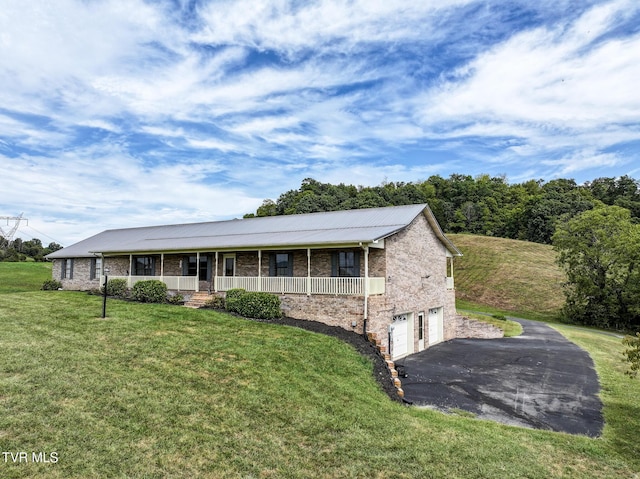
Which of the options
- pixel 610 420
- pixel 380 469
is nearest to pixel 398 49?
pixel 610 420

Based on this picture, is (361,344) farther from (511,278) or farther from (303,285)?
(511,278)

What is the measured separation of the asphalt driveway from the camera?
410 inches

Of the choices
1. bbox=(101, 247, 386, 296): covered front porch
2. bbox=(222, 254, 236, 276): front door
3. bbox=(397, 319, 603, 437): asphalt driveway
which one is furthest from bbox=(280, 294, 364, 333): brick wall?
bbox=(222, 254, 236, 276): front door

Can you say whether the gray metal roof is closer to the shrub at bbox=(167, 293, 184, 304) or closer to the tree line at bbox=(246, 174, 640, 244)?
the shrub at bbox=(167, 293, 184, 304)

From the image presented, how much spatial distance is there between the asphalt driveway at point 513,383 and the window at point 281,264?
21.5 feet

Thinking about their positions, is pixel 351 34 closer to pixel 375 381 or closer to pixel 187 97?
pixel 187 97

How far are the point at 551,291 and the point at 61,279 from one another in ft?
153

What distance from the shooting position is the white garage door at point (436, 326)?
2156 cm

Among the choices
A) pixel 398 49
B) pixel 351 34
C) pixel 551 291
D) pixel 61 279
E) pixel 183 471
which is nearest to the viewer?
pixel 183 471

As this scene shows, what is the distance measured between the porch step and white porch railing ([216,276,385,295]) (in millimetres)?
772

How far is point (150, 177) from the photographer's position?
25.8 metres

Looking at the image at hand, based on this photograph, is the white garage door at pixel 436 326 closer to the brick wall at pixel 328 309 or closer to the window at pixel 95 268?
the brick wall at pixel 328 309

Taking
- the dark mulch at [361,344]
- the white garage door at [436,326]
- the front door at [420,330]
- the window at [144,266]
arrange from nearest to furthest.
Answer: the dark mulch at [361,344] → the front door at [420,330] → the white garage door at [436,326] → the window at [144,266]

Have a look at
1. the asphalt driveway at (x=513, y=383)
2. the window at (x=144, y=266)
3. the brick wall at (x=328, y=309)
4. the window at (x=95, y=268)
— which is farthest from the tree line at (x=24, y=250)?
the asphalt driveway at (x=513, y=383)
